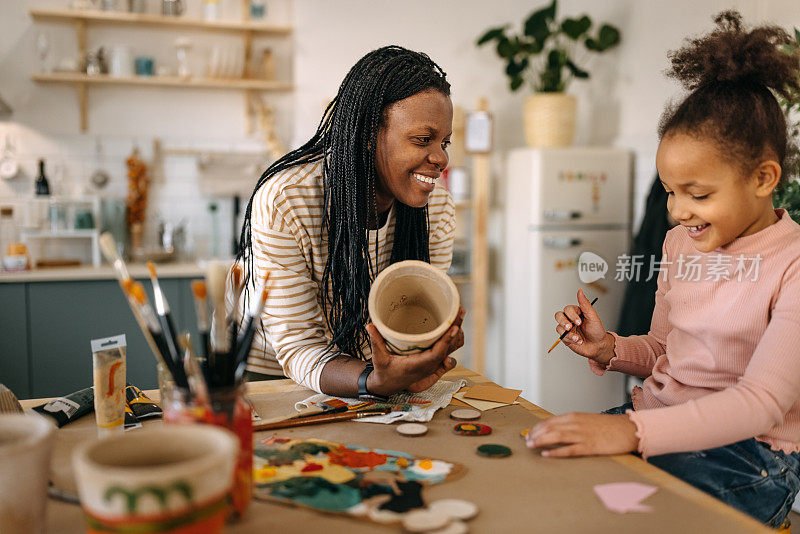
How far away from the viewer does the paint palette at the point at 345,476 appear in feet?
2.34

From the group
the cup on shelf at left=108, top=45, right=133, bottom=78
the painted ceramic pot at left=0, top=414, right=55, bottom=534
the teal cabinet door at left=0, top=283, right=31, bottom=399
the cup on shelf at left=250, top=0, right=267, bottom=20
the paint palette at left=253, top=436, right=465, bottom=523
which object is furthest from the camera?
the cup on shelf at left=250, top=0, right=267, bottom=20

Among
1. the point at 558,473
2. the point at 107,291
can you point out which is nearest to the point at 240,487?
the point at 558,473

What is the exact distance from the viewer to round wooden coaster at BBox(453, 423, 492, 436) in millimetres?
939

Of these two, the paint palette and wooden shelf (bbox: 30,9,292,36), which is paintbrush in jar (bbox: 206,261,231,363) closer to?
the paint palette

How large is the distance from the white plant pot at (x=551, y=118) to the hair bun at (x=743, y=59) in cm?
222

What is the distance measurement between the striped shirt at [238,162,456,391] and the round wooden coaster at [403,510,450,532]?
19.0 inches

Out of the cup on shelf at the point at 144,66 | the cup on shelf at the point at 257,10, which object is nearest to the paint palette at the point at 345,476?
the cup on shelf at the point at 144,66

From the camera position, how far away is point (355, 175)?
4.33ft

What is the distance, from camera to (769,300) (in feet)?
3.21

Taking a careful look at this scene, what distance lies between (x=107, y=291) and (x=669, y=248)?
8.20 ft

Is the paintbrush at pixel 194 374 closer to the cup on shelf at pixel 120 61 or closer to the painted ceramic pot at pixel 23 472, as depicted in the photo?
the painted ceramic pot at pixel 23 472

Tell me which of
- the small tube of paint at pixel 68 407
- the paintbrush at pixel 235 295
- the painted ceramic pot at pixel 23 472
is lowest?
the small tube of paint at pixel 68 407

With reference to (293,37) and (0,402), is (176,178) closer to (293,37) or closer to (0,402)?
(293,37)

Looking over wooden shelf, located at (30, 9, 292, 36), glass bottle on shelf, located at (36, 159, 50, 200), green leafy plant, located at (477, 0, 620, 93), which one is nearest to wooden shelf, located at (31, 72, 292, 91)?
wooden shelf, located at (30, 9, 292, 36)
